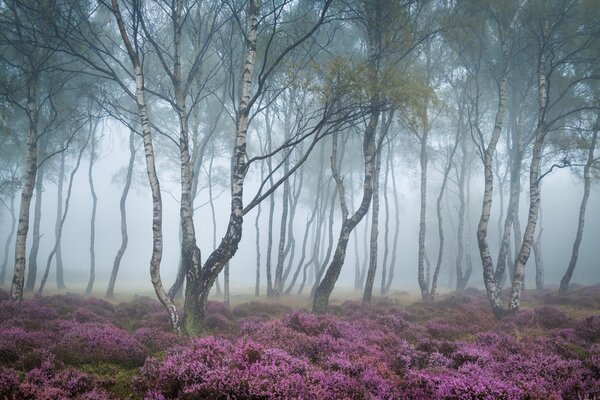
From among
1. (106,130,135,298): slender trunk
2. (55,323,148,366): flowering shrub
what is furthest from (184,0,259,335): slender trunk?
(106,130,135,298): slender trunk

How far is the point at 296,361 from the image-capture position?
536cm

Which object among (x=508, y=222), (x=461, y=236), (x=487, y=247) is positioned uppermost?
(x=508, y=222)

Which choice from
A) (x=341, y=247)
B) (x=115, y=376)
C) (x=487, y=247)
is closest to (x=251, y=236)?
(x=341, y=247)

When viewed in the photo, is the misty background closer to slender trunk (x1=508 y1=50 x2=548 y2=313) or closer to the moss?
the moss

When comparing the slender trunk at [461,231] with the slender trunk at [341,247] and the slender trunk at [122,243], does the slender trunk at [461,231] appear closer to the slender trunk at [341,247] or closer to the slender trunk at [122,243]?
the slender trunk at [341,247]

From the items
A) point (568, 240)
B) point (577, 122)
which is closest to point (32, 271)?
point (577, 122)

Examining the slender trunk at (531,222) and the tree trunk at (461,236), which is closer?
the slender trunk at (531,222)

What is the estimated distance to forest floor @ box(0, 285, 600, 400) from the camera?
14.6ft

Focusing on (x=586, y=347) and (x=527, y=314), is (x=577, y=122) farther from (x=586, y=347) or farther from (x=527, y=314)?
(x=586, y=347)

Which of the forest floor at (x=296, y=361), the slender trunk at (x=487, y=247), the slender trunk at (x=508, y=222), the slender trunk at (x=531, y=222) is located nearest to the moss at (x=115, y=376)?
the forest floor at (x=296, y=361)

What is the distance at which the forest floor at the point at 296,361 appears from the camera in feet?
14.6

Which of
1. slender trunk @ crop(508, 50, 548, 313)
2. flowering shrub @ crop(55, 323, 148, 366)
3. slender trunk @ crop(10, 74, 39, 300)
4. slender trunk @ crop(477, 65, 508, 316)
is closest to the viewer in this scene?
flowering shrub @ crop(55, 323, 148, 366)

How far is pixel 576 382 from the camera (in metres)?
5.05

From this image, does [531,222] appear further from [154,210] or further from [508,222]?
[154,210]
